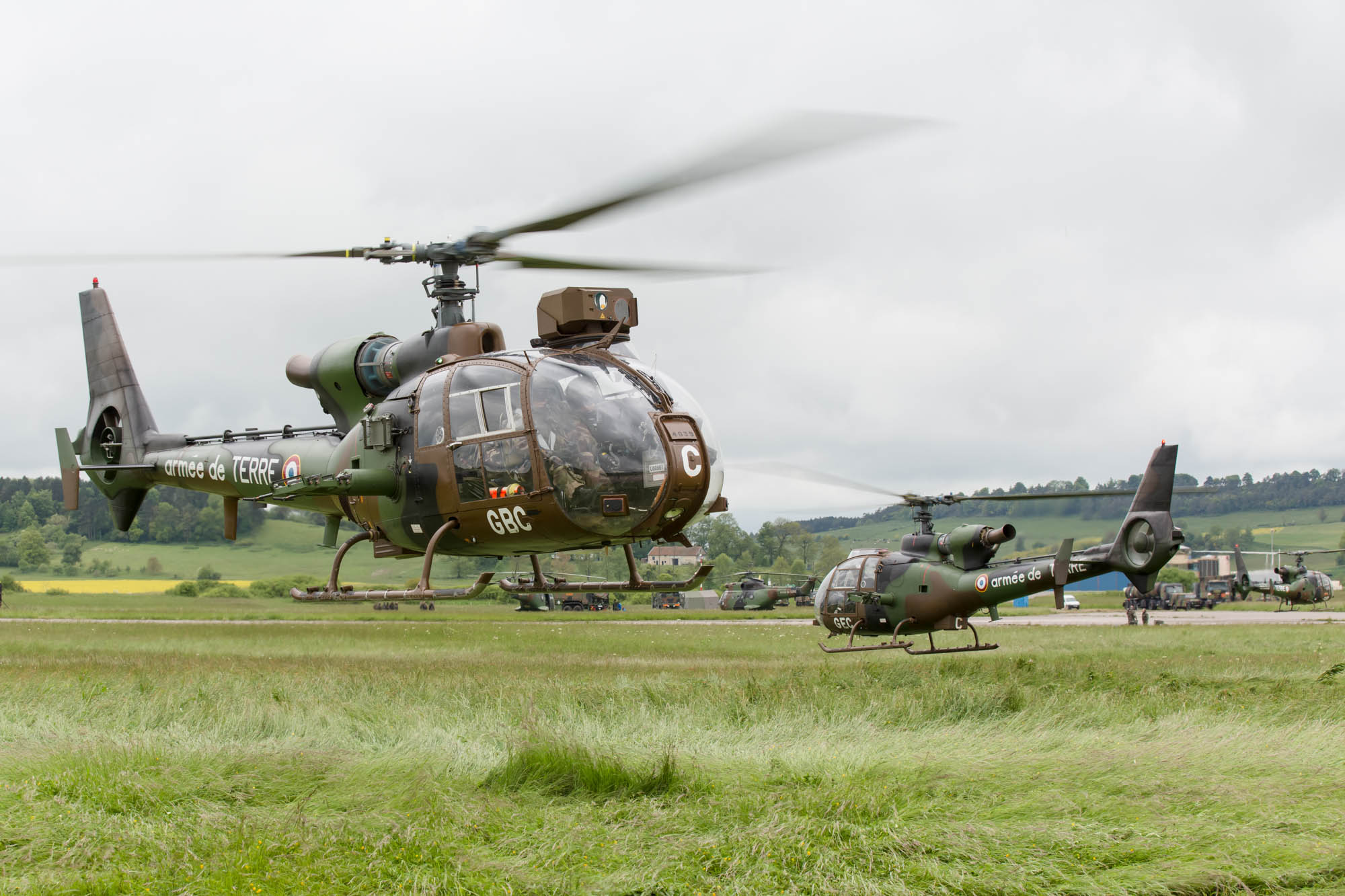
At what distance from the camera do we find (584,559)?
7244 cm

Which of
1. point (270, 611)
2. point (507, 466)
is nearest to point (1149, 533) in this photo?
point (507, 466)

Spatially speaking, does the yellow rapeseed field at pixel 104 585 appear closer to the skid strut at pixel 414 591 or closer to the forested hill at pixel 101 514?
the forested hill at pixel 101 514

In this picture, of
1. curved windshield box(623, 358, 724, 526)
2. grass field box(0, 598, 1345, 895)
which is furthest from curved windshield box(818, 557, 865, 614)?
curved windshield box(623, 358, 724, 526)

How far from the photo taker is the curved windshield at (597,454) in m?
10.7

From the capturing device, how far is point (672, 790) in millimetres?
10008

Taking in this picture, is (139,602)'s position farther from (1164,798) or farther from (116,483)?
(1164,798)

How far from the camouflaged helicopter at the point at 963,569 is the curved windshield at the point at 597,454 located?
1136 cm

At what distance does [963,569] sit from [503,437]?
1427 centimetres

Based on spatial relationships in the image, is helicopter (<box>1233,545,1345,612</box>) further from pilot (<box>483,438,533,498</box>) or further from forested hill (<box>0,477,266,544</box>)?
pilot (<box>483,438,533,498</box>)

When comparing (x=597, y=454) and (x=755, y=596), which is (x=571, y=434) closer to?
(x=597, y=454)

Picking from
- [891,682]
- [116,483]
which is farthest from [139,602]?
[891,682]

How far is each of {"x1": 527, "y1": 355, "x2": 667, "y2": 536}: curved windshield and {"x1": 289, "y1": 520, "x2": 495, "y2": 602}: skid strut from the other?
1.24m

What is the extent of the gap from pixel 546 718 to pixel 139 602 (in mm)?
50634

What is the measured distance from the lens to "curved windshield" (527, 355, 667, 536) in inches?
421
